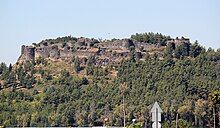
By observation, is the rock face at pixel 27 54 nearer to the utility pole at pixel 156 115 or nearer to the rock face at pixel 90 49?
the rock face at pixel 90 49

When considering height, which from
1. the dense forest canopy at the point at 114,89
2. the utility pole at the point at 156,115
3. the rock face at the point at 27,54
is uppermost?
the rock face at the point at 27,54

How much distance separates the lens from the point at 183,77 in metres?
148

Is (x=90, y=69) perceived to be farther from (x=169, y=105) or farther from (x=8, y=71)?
(x=169, y=105)

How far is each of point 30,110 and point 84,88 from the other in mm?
18474

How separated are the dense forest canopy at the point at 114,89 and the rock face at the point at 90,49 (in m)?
2.92

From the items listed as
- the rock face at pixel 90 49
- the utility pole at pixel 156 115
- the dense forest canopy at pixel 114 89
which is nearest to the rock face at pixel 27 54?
the rock face at pixel 90 49

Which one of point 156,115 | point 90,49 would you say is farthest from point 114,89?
point 156,115

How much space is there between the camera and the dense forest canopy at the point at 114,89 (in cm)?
13110

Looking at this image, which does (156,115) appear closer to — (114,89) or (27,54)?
(114,89)

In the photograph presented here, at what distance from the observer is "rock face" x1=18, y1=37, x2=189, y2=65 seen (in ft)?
598

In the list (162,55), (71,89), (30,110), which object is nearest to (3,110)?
(30,110)

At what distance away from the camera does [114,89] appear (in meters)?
156

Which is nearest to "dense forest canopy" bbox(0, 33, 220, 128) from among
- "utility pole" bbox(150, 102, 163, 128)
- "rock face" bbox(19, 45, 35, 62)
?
"rock face" bbox(19, 45, 35, 62)

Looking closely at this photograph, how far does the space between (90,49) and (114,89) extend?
34324 millimetres
